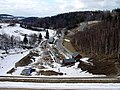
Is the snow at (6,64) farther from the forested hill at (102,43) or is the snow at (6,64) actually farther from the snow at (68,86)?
the snow at (68,86)

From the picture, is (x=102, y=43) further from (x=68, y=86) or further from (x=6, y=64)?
(x=68, y=86)

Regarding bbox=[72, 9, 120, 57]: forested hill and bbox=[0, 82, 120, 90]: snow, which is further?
bbox=[72, 9, 120, 57]: forested hill

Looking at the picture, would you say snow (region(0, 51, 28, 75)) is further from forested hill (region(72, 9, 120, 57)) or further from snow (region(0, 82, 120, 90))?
snow (region(0, 82, 120, 90))

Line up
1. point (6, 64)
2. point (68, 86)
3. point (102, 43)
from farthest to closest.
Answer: point (102, 43), point (6, 64), point (68, 86)

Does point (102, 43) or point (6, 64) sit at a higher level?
point (102, 43)

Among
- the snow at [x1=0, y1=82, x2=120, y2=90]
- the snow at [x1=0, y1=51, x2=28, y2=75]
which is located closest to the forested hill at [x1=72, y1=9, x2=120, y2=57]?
the snow at [x1=0, y1=51, x2=28, y2=75]

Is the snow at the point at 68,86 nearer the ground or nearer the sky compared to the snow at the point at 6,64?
nearer the sky

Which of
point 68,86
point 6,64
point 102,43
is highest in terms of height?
point 68,86

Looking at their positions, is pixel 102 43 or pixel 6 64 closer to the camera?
pixel 6 64

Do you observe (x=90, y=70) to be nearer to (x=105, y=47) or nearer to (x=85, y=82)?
(x=85, y=82)

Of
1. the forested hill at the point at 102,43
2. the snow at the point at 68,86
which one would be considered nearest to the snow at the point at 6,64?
the forested hill at the point at 102,43

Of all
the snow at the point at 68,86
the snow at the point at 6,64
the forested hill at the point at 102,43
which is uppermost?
the snow at the point at 68,86

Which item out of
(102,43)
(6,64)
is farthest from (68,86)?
(102,43)
